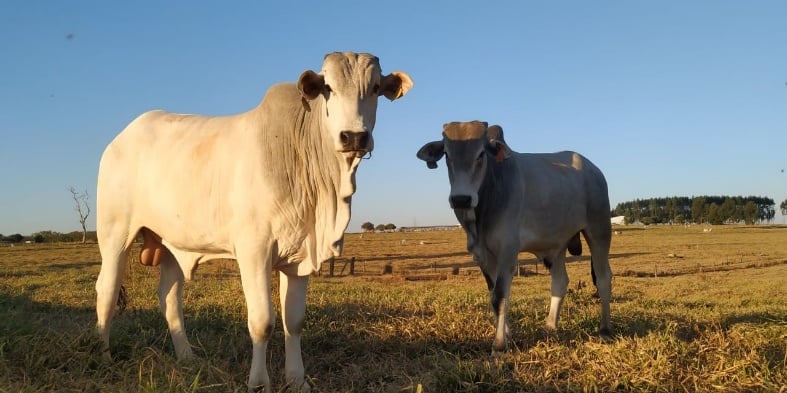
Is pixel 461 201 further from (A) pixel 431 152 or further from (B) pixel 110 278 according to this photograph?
(B) pixel 110 278

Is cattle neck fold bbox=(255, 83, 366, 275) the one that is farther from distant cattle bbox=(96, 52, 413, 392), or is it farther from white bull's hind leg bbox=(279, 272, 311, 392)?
Answer: white bull's hind leg bbox=(279, 272, 311, 392)

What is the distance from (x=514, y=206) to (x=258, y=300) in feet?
8.74

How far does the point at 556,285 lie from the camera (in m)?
6.34

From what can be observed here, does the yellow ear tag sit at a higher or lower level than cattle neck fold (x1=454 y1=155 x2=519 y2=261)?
higher

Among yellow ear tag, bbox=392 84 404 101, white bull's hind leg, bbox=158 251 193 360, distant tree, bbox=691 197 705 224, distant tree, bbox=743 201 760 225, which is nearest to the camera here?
yellow ear tag, bbox=392 84 404 101

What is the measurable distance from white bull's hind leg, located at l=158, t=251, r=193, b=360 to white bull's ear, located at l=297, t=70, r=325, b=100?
208 centimetres

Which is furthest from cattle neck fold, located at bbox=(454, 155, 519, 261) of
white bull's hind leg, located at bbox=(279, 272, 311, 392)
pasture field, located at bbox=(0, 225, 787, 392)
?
white bull's hind leg, located at bbox=(279, 272, 311, 392)

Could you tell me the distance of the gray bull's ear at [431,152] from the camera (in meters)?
5.73

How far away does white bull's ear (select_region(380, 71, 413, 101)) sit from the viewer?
157 inches

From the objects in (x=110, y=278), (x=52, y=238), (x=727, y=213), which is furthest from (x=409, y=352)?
(x=727, y=213)

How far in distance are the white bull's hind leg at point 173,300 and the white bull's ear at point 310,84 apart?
2.08 meters

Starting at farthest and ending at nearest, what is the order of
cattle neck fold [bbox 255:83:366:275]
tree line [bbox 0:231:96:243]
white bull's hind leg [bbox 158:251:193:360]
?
tree line [bbox 0:231:96:243], white bull's hind leg [bbox 158:251:193:360], cattle neck fold [bbox 255:83:366:275]

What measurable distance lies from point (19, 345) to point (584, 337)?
15.6 ft

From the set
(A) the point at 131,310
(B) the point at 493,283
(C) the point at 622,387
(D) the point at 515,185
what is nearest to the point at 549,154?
(D) the point at 515,185
